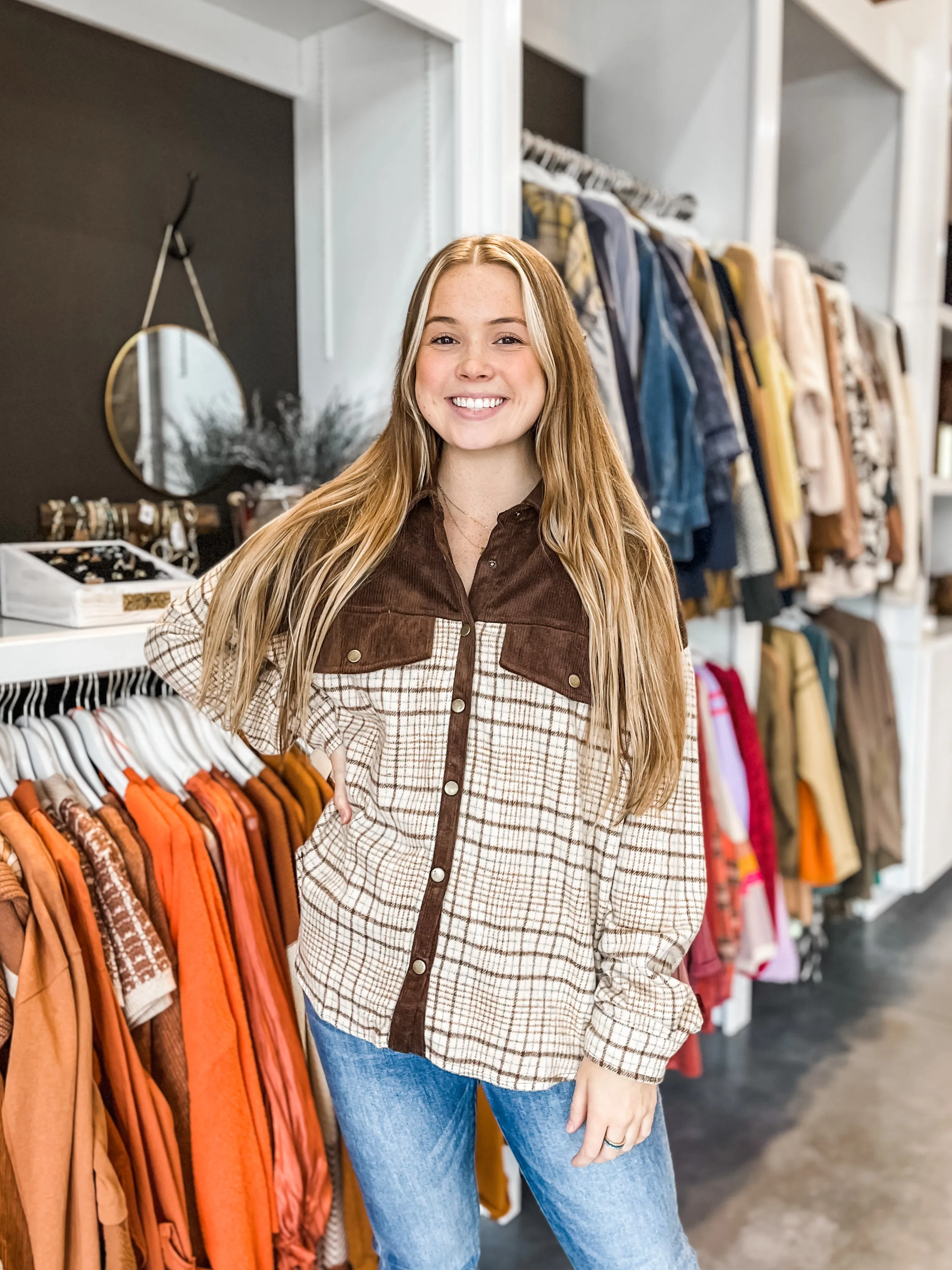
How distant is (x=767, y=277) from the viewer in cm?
250

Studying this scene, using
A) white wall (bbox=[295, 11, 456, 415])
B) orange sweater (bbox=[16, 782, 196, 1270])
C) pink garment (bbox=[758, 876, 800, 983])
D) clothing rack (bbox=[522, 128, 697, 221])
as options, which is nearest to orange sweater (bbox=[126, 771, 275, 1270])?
orange sweater (bbox=[16, 782, 196, 1270])

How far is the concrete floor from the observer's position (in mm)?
1950

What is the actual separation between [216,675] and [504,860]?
43 cm

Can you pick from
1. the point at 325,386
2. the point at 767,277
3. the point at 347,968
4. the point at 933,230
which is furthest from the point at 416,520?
the point at 933,230

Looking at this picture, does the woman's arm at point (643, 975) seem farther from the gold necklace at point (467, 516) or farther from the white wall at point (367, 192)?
the white wall at point (367, 192)

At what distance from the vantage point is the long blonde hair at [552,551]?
3.64 ft

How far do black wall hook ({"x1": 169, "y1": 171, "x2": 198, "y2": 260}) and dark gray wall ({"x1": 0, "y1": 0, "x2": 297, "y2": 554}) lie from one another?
0.05 ft

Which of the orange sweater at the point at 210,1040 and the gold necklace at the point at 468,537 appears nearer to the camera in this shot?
the gold necklace at the point at 468,537

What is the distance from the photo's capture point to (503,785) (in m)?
1.13

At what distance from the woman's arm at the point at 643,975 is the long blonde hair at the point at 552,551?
0.05 meters

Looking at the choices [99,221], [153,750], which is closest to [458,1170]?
[153,750]

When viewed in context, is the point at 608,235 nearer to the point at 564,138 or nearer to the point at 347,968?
the point at 564,138

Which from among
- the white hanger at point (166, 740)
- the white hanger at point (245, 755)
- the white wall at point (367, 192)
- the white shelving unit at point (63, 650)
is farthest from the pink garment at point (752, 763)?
the white shelving unit at point (63, 650)

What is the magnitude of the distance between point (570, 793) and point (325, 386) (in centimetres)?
129
